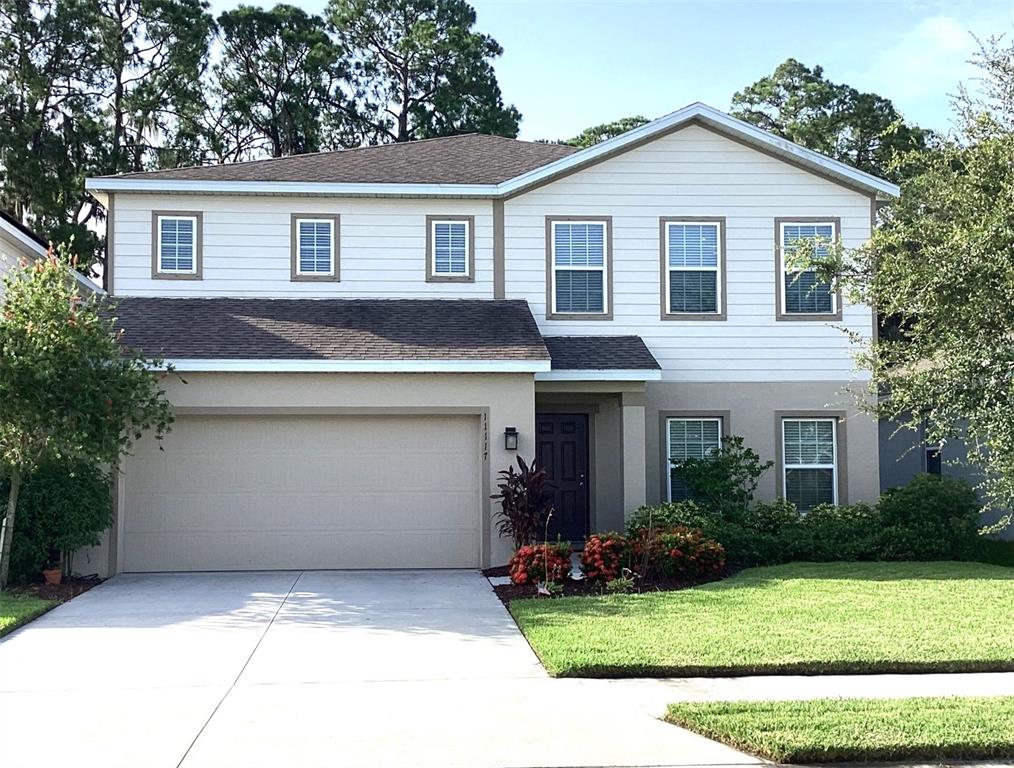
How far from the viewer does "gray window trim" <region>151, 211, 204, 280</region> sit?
1652 centimetres

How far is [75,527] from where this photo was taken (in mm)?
13062

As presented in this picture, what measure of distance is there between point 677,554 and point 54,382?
24.0 feet

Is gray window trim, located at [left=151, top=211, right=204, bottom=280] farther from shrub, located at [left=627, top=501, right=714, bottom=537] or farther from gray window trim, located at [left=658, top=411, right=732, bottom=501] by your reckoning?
shrub, located at [left=627, top=501, right=714, bottom=537]

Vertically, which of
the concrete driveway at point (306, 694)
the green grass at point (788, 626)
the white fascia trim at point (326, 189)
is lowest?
the concrete driveway at point (306, 694)

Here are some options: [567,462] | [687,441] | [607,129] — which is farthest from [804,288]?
[607,129]

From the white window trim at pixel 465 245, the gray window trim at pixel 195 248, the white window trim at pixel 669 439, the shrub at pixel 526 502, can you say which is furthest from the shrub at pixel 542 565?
the gray window trim at pixel 195 248

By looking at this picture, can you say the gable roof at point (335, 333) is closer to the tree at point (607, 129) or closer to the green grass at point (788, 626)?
the green grass at point (788, 626)

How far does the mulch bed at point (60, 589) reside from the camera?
12344mm

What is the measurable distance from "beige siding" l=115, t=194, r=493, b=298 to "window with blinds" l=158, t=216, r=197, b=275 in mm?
164

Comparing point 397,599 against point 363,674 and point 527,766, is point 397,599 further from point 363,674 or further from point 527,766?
point 527,766

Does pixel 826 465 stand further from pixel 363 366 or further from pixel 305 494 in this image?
pixel 305 494

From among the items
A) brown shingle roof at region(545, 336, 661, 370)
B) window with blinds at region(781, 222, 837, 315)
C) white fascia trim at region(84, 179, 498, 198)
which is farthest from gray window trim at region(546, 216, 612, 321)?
window with blinds at region(781, 222, 837, 315)

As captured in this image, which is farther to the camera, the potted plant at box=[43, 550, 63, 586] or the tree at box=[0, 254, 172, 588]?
the potted plant at box=[43, 550, 63, 586]

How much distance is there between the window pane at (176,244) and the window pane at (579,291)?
565 centimetres
